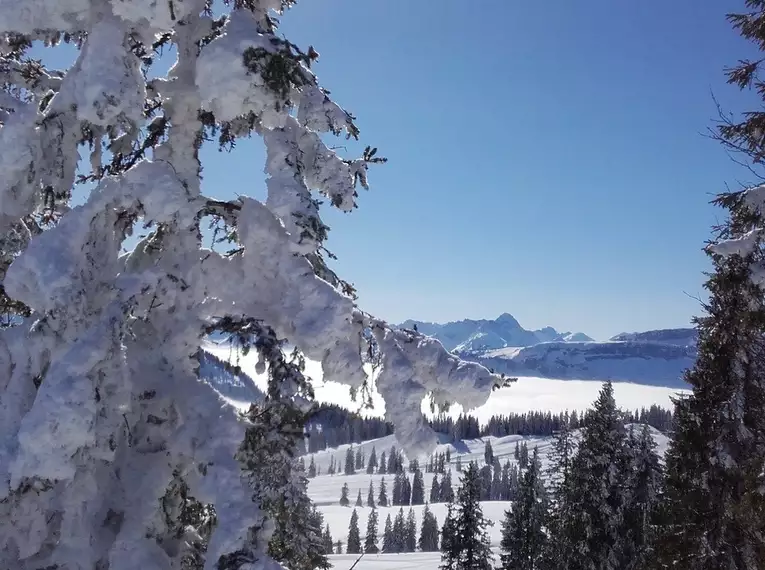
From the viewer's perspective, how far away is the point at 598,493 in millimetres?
19734

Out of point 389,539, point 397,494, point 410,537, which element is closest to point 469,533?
point 389,539

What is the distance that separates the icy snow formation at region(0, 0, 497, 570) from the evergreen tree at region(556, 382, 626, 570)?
1779 centimetres

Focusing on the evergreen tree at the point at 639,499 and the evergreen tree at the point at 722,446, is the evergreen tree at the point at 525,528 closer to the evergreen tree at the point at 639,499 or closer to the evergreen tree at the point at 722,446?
the evergreen tree at the point at 639,499

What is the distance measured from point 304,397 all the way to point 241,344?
67 cm

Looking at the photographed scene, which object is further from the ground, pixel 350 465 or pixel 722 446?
pixel 722 446

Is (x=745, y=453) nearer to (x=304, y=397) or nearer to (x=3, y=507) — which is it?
(x=304, y=397)

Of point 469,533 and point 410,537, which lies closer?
point 469,533

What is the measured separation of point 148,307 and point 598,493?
19512 millimetres

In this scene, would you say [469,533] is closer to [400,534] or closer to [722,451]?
[722,451]

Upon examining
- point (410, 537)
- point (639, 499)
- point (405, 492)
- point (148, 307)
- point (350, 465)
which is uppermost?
point (148, 307)

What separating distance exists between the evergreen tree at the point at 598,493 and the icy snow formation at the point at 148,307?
17791 mm

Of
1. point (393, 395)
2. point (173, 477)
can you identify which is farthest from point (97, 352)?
point (393, 395)

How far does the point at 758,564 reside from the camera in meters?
9.57

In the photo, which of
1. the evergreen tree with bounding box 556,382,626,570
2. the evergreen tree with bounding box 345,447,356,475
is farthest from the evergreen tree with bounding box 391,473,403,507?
the evergreen tree with bounding box 556,382,626,570
